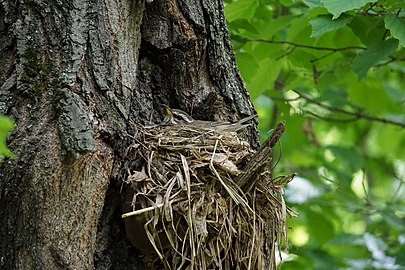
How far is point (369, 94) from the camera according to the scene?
222 inches

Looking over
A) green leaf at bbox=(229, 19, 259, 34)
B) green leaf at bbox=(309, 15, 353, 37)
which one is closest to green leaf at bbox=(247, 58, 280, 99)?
green leaf at bbox=(229, 19, 259, 34)

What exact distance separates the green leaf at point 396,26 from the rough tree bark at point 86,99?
0.82m

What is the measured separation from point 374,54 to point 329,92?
2175 mm

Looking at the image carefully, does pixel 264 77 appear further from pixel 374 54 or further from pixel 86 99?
pixel 86 99

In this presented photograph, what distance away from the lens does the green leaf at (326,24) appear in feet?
11.2

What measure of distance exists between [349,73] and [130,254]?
2.74m

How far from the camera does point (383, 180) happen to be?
34.1ft

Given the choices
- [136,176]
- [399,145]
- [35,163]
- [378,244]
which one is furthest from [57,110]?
[399,145]

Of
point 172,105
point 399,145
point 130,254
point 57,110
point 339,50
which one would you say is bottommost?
point 130,254

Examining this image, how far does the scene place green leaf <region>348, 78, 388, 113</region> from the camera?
5598mm

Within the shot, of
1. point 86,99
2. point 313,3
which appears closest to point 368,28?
point 313,3

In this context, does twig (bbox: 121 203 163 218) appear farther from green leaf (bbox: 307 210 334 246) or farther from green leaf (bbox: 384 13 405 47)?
green leaf (bbox: 307 210 334 246)

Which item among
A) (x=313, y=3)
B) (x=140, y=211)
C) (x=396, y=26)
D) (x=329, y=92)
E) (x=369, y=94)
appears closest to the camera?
(x=140, y=211)

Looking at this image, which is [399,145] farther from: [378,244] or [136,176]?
[136,176]
